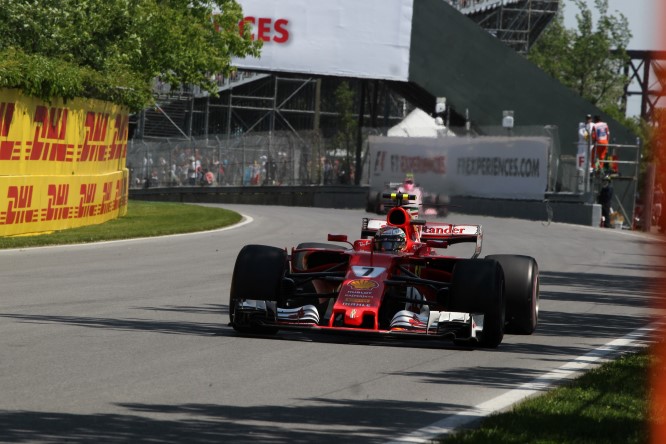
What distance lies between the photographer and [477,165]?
41125 millimetres

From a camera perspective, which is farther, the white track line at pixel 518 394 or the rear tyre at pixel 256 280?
the rear tyre at pixel 256 280

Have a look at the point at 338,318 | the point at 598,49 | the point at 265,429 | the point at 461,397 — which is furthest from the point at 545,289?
the point at 598,49

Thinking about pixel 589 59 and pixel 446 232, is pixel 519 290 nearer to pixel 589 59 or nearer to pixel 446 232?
pixel 446 232

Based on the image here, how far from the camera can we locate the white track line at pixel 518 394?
7266mm

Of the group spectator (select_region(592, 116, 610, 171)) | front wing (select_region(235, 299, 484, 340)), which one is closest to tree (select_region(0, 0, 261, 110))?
spectator (select_region(592, 116, 610, 171))

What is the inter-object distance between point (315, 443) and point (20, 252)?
45.3 feet

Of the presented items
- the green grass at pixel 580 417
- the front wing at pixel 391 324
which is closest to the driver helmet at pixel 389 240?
the front wing at pixel 391 324

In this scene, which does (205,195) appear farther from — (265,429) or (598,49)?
(265,429)

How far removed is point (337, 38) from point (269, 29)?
2.14 m

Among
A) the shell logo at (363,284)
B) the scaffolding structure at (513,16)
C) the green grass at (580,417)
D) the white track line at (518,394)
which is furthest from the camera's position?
the scaffolding structure at (513,16)

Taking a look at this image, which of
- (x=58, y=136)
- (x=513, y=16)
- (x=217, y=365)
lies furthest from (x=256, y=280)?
(x=513, y=16)

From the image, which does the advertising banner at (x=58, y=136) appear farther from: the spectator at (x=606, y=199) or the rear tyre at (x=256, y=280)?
the spectator at (x=606, y=199)

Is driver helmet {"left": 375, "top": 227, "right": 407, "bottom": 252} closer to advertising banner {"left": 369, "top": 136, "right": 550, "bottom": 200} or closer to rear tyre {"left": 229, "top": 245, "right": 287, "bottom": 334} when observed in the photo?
rear tyre {"left": 229, "top": 245, "right": 287, "bottom": 334}

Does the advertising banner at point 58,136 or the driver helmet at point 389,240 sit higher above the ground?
the advertising banner at point 58,136
